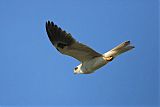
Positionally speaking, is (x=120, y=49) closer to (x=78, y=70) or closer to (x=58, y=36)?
(x=58, y=36)

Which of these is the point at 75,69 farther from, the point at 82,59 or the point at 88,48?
the point at 88,48

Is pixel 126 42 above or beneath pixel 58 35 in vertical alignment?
beneath

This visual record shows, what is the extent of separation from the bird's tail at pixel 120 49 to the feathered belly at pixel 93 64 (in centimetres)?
20

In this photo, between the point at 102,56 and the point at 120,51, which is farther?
the point at 102,56

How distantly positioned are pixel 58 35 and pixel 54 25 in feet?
0.93

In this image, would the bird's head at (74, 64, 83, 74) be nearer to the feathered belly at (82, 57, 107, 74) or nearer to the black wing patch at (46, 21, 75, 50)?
the feathered belly at (82, 57, 107, 74)

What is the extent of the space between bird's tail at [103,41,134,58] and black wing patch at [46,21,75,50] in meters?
0.84

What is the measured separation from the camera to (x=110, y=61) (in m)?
6.93

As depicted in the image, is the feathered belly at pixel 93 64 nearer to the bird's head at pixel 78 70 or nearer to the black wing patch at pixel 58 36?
the bird's head at pixel 78 70

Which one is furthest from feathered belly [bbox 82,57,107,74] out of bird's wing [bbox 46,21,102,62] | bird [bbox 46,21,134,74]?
bird's wing [bbox 46,21,102,62]

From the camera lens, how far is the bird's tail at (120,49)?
6.49 metres

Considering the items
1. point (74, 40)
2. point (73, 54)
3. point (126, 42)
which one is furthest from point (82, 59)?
point (126, 42)

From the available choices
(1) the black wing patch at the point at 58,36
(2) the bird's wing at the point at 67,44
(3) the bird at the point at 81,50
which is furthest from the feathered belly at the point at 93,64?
(1) the black wing patch at the point at 58,36

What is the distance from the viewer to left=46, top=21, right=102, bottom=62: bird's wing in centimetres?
698
